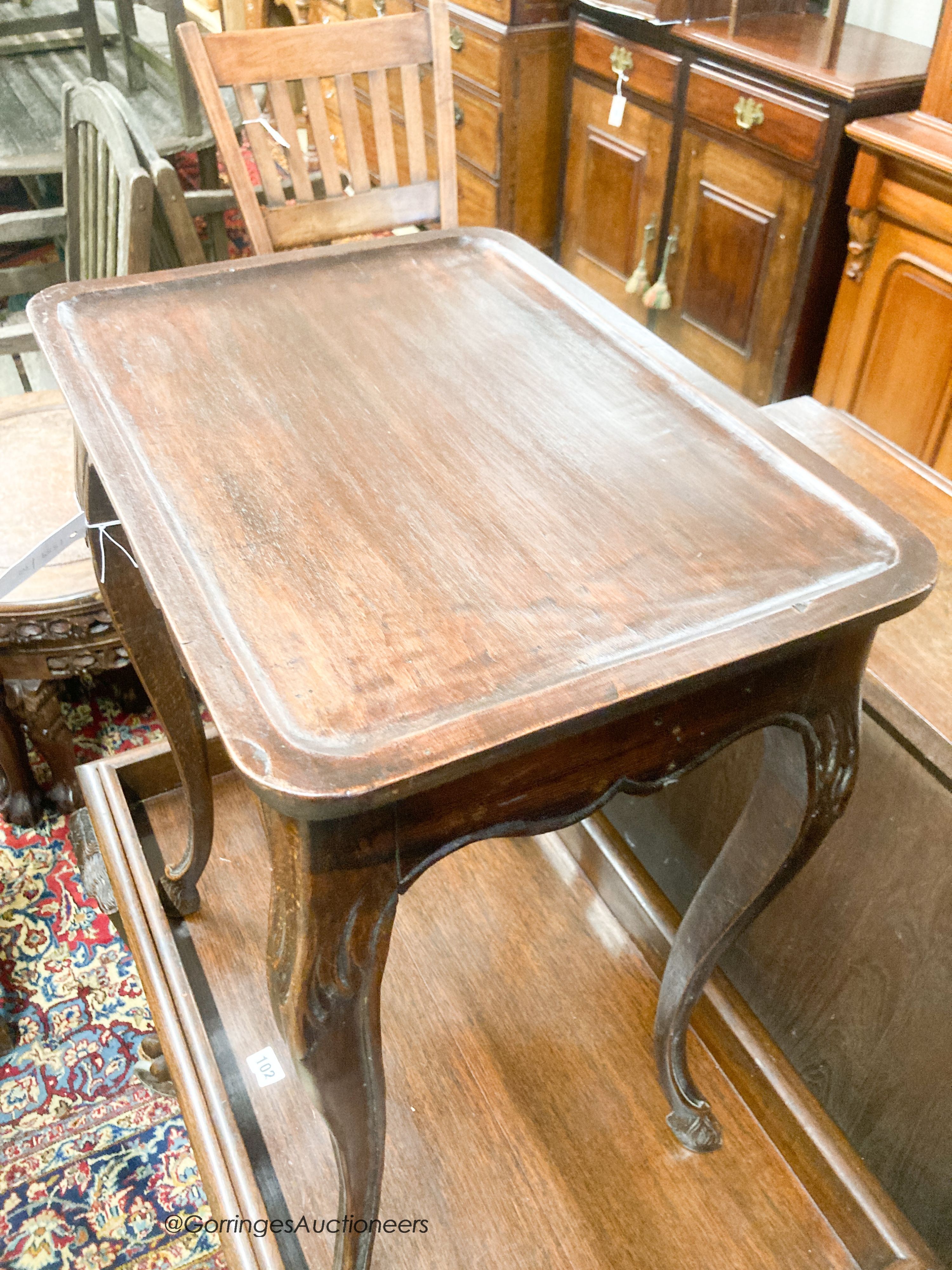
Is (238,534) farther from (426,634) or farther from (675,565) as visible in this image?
(675,565)

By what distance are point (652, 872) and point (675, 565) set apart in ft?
2.63

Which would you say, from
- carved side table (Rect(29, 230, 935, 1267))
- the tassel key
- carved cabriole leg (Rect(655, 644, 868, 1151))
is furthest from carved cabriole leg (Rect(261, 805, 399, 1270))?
the tassel key

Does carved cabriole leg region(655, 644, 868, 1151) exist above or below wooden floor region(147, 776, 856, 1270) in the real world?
above

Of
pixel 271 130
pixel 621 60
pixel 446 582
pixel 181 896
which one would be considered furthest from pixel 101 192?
pixel 621 60

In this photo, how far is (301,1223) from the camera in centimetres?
103

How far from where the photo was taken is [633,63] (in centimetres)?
220

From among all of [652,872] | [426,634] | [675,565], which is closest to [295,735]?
[426,634]

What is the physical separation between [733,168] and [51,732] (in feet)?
5.55

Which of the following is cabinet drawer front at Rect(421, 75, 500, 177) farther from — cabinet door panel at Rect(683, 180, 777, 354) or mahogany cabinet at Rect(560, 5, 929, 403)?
cabinet door panel at Rect(683, 180, 777, 354)

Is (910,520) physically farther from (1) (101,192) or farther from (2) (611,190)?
(2) (611,190)

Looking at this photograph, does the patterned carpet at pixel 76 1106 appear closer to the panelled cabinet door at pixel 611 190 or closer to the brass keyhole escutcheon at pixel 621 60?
the panelled cabinet door at pixel 611 190

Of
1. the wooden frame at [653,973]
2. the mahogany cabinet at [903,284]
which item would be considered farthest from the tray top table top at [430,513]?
the mahogany cabinet at [903,284]

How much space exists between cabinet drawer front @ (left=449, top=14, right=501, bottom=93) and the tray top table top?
66.0 inches

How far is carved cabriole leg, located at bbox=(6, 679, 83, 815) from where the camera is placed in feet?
4.84
